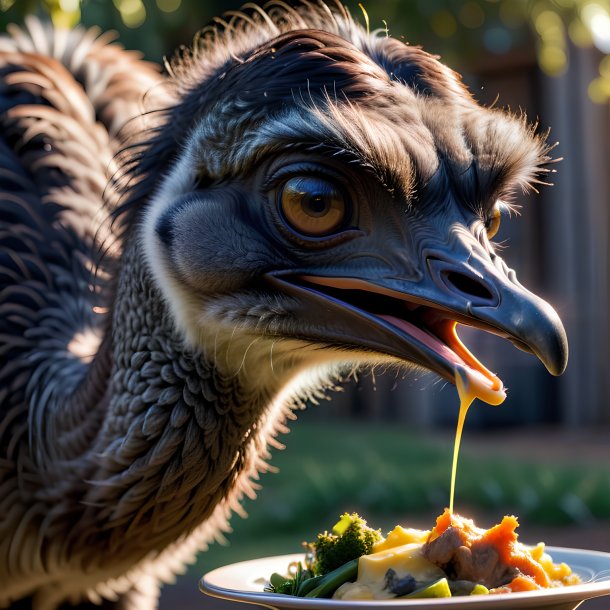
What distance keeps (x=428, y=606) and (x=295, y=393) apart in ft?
3.98

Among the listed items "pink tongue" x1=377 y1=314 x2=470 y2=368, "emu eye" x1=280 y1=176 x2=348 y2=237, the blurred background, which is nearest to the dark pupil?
"emu eye" x1=280 y1=176 x2=348 y2=237

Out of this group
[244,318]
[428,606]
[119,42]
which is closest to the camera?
[428,606]

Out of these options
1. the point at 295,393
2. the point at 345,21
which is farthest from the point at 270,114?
the point at 295,393

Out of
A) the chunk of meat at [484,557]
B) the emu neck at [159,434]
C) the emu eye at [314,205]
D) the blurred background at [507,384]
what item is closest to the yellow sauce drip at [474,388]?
the chunk of meat at [484,557]

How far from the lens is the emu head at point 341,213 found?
263 centimetres

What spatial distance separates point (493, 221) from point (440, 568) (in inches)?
36.7

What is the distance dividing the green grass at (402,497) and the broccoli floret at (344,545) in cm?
500

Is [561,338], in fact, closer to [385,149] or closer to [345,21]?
[385,149]

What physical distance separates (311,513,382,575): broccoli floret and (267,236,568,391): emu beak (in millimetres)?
421

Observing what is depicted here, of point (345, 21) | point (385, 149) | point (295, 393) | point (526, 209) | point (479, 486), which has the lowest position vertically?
point (479, 486)

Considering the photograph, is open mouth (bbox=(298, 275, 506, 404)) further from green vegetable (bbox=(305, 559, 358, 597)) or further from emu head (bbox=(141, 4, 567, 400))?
green vegetable (bbox=(305, 559, 358, 597))

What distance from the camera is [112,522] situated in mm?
3178

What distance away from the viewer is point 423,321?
2697 mm

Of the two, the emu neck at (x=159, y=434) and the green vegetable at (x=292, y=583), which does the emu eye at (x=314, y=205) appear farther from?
the green vegetable at (x=292, y=583)
